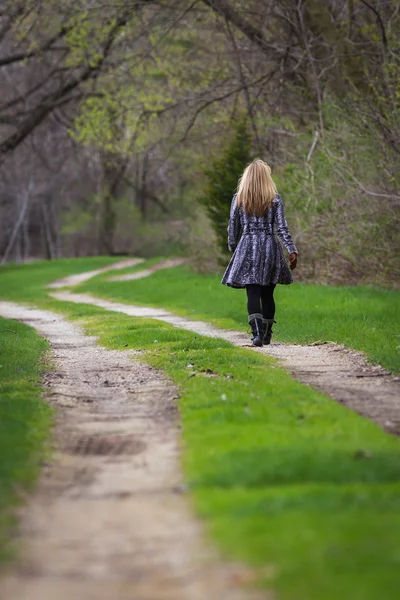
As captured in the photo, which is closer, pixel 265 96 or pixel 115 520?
pixel 115 520

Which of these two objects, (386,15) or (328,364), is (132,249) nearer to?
(386,15)

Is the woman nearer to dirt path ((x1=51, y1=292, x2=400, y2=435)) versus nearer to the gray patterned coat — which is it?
the gray patterned coat

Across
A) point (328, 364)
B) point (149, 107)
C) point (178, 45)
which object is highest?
point (178, 45)

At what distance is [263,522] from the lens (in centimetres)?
461

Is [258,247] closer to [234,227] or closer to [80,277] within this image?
[234,227]

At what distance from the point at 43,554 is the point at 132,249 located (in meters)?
59.6

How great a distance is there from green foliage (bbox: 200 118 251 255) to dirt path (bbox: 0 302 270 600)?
20.1 meters

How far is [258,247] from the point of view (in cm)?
1246

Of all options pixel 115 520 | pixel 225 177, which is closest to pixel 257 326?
pixel 115 520

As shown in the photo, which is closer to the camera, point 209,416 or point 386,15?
point 209,416

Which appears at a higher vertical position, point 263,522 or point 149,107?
point 149,107

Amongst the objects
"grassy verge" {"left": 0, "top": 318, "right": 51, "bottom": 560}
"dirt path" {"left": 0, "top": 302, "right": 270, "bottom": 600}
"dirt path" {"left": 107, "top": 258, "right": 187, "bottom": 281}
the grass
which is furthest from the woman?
"dirt path" {"left": 107, "top": 258, "right": 187, "bottom": 281}

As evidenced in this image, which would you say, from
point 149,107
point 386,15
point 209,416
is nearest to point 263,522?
point 209,416

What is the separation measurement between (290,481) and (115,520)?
42.5 inches
